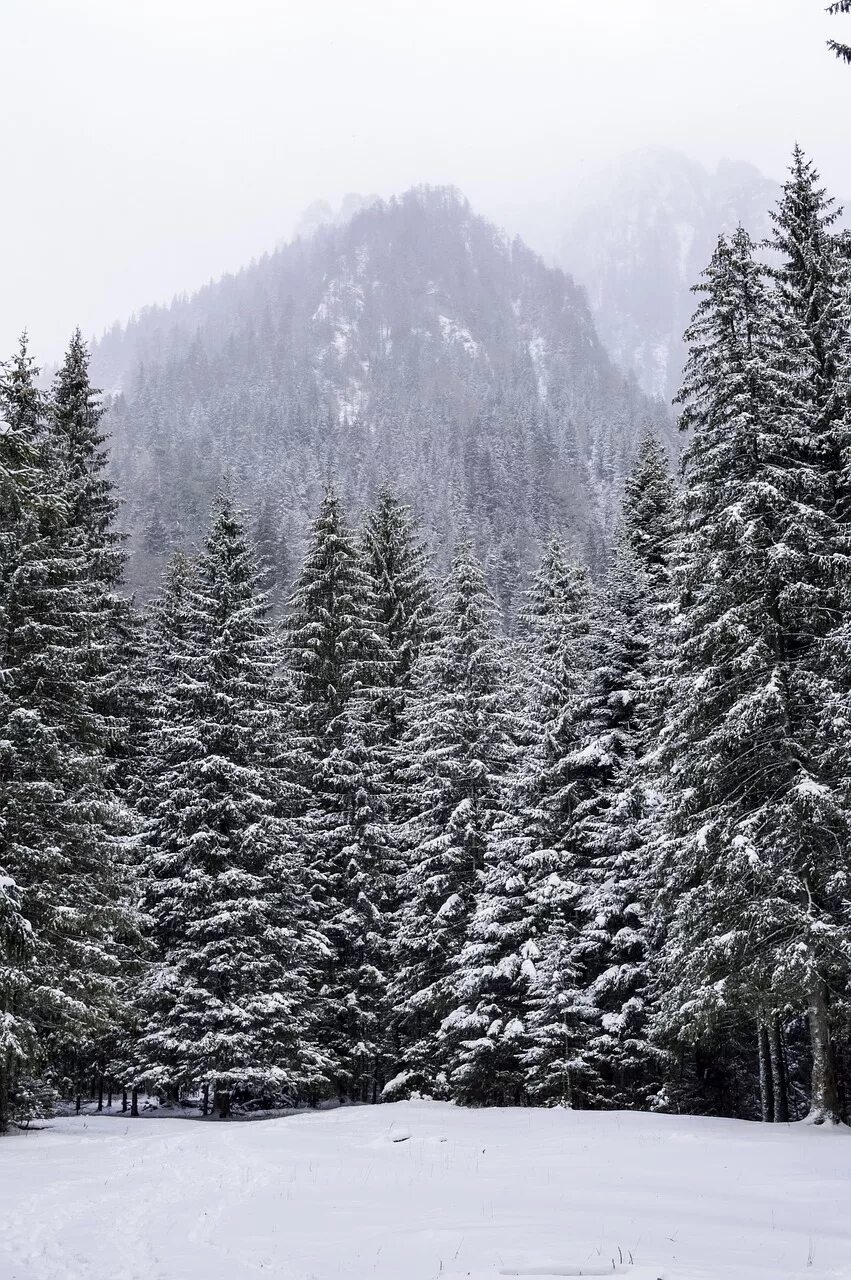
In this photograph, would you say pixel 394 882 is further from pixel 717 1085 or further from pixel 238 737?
pixel 717 1085

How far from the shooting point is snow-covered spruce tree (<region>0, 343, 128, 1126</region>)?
1839cm

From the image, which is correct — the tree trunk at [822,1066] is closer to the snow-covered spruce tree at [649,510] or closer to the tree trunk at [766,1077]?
the tree trunk at [766,1077]

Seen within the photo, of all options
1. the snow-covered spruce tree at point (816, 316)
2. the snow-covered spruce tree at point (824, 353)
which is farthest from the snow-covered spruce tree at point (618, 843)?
the snow-covered spruce tree at point (816, 316)

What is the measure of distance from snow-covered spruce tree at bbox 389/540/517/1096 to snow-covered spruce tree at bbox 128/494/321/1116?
316 cm

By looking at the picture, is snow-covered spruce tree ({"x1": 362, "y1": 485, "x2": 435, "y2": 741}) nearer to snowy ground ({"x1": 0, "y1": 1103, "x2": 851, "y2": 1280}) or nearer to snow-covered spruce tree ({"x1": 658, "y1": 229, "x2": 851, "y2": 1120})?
snow-covered spruce tree ({"x1": 658, "y1": 229, "x2": 851, "y2": 1120})

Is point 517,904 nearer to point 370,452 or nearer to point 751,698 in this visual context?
point 751,698

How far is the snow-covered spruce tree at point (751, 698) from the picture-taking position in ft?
52.0

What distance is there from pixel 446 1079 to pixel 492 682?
10874 millimetres

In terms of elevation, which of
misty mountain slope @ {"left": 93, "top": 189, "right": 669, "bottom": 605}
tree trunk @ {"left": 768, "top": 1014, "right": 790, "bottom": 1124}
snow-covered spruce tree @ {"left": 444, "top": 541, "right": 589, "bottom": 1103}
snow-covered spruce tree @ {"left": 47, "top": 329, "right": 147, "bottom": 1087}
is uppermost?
misty mountain slope @ {"left": 93, "top": 189, "right": 669, "bottom": 605}

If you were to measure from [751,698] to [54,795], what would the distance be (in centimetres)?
1365

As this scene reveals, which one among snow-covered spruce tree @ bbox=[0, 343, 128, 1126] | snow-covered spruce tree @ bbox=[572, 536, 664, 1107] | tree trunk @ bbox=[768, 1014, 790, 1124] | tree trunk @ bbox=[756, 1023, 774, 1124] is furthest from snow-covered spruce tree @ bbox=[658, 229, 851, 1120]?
snow-covered spruce tree @ bbox=[0, 343, 128, 1126]

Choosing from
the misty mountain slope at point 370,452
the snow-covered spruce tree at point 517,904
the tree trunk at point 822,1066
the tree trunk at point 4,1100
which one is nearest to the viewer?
the tree trunk at point 822,1066

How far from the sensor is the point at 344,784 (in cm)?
2808

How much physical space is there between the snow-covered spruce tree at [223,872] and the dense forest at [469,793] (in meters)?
0.12
